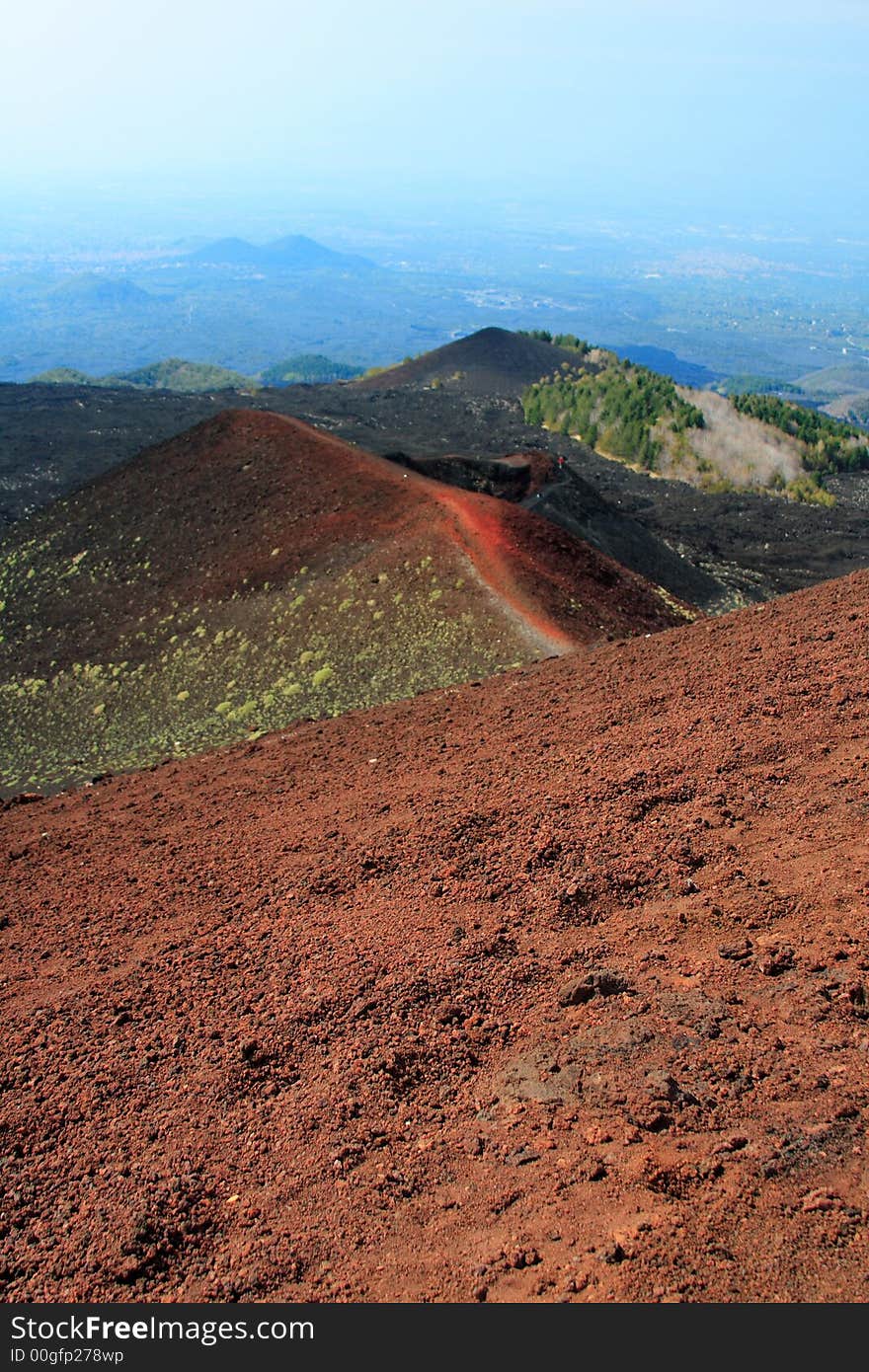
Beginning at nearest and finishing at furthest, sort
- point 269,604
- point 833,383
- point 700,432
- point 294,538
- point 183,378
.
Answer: point 269,604
point 294,538
point 700,432
point 183,378
point 833,383

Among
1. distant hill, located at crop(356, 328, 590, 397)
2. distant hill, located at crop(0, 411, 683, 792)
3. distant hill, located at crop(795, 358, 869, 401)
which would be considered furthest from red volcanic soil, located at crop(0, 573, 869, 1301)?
distant hill, located at crop(795, 358, 869, 401)

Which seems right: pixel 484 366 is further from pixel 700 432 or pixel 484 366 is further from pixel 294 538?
pixel 294 538

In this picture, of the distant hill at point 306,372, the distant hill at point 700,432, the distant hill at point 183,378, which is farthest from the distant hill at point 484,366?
the distant hill at point 306,372

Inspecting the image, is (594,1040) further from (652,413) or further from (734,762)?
(652,413)

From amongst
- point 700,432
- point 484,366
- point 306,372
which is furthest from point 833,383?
point 700,432

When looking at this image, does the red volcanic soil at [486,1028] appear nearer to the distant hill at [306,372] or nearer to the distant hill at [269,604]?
Answer: the distant hill at [269,604]

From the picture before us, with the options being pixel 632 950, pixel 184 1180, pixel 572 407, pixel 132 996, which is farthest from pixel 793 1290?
pixel 572 407
